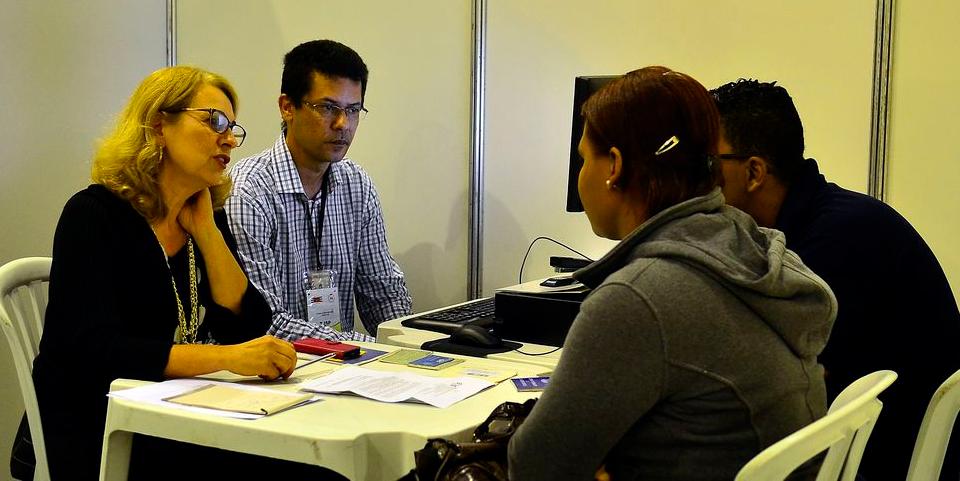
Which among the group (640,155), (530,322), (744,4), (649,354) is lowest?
(530,322)

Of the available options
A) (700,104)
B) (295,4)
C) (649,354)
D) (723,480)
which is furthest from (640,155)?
(295,4)

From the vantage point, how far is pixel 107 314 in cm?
185

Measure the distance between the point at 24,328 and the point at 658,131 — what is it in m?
1.61

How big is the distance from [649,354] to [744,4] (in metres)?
2.24

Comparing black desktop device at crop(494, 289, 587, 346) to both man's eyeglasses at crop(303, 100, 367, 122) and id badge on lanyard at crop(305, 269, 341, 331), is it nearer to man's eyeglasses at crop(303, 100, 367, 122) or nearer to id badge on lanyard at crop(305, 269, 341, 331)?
id badge on lanyard at crop(305, 269, 341, 331)

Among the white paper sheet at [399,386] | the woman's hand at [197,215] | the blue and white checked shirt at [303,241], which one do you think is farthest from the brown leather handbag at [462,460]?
the blue and white checked shirt at [303,241]

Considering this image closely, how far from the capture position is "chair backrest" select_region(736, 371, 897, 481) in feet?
3.33

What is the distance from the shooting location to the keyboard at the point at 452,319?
7.89ft

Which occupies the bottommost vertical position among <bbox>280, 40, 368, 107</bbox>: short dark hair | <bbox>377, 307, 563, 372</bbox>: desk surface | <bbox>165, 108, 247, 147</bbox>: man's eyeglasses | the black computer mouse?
<bbox>377, 307, 563, 372</bbox>: desk surface

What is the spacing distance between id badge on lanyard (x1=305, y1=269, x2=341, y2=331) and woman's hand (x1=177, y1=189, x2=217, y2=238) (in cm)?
62

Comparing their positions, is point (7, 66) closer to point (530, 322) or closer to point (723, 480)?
point (530, 322)

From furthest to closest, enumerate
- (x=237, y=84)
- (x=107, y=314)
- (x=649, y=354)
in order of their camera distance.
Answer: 1. (x=237, y=84)
2. (x=107, y=314)
3. (x=649, y=354)

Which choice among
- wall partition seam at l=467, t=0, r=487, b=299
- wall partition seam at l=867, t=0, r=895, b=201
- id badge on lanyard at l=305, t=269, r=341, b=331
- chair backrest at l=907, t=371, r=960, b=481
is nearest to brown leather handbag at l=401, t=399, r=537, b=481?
chair backrest at l=907, t=371, r=960, b=481

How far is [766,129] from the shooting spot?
191cm
